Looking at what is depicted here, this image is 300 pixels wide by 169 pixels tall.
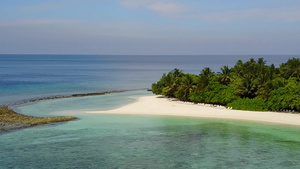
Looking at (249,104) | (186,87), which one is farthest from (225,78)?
(249,104)

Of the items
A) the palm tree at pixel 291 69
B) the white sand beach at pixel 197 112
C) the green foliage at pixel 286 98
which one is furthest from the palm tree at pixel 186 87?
the palm tree at pixel 291 69

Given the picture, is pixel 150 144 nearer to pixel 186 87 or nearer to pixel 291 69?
pixel 186 87

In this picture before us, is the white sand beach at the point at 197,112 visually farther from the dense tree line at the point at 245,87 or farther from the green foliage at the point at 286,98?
the dense tree line at the point at 245,87

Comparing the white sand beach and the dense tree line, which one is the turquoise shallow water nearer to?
the white sand beach

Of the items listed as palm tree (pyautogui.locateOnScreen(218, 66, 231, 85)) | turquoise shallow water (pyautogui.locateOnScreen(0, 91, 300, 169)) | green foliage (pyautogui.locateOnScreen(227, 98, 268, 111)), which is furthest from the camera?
palm tree (pyautogui.locateOnScreen(218, 66, 231, 85))

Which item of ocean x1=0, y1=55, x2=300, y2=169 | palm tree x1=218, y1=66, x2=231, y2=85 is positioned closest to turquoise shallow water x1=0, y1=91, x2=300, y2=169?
ocean x1=0, y1=55, x2=300, y2=169

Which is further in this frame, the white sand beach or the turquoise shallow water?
the white sand beach
